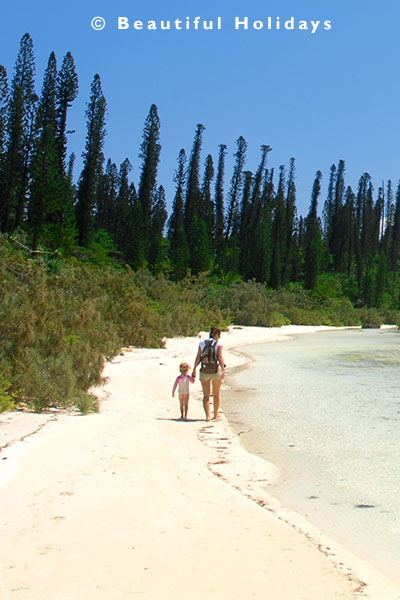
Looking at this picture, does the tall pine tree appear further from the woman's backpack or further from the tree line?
the woman's backpack

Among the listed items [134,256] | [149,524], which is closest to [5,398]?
[149,524]

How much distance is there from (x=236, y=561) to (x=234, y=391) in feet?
32.5

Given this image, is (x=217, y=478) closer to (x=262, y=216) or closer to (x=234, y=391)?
(x=234, y=391)

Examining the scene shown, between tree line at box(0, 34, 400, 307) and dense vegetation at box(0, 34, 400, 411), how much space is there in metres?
0.16

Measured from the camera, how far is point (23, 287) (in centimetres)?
1361

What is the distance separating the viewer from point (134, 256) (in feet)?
182

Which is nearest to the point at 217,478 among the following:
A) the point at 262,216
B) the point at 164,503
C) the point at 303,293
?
the point at 164,503

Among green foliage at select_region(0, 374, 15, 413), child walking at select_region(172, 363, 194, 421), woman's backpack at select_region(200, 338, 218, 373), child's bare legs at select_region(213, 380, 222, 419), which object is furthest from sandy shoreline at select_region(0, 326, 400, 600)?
woman's backpack at select_region(200, 338, 218, 373)

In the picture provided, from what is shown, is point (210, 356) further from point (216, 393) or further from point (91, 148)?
point (91, 148)

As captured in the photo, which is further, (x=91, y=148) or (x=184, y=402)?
(x=91, y=148)

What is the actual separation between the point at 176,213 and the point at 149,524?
68.7 metres

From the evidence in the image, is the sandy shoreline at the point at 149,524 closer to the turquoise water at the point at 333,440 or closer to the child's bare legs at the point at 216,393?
the turquoise water at the point at 333,440

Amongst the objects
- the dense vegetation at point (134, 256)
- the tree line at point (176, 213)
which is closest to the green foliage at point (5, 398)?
the dense vegetation at point (134, 256)

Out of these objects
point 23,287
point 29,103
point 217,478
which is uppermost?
point 29,103
